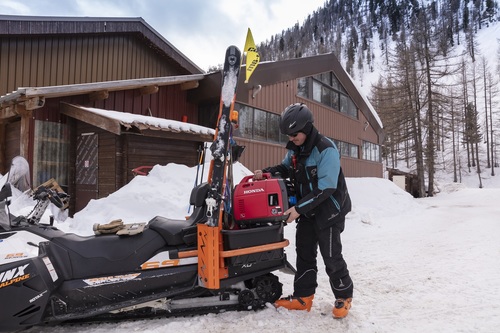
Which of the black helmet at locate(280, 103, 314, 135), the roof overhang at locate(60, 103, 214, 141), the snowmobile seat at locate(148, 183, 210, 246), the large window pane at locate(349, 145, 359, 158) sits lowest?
the snowmobile seat at locate(148, 183, 210, 246)

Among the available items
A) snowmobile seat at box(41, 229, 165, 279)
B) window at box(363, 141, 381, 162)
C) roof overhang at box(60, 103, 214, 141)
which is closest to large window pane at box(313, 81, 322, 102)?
window at box(363, 141, 381, 162)

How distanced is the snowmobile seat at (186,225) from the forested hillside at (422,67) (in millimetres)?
23792

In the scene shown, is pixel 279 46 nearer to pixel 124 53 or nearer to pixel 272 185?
pixel 124 53

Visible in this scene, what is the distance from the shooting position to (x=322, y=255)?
3.23m

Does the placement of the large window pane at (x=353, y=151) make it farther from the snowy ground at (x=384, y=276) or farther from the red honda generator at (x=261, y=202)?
the red honda generator at (x=261, y=202)

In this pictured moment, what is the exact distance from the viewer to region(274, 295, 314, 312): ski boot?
318cm

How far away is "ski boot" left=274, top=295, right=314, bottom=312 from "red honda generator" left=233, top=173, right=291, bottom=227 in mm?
784

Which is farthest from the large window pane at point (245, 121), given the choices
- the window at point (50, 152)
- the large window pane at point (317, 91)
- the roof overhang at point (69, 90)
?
the window at point (50, 152)

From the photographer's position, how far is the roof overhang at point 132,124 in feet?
25.0

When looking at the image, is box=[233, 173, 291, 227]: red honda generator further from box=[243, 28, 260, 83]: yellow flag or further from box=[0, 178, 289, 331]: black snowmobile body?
box=[243, 28, 260, 83]: yellow flag

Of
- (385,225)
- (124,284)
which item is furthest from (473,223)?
(124,284)

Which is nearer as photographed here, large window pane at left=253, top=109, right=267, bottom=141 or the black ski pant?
the black ski pant

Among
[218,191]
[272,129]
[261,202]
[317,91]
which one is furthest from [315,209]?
[317,91]

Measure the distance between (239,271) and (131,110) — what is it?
353 inches
